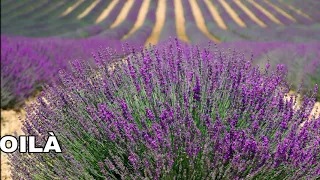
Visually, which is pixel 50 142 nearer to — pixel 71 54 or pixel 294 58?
pixel 294 58

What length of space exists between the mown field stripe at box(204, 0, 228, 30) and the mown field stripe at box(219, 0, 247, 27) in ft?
2.02

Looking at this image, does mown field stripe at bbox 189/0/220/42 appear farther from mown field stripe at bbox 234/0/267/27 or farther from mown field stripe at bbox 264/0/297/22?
mown field stripe at bbox 264/0/297/22

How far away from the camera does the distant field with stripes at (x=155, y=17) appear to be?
18484 mm

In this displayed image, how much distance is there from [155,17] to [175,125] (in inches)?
969

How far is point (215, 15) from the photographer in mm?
25609

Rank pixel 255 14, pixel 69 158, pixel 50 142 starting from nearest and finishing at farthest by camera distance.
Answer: pixel 69 158 < pixel 50 142 < pixel 255 14

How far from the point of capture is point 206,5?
1133 inches

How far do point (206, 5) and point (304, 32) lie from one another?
53.1 ft

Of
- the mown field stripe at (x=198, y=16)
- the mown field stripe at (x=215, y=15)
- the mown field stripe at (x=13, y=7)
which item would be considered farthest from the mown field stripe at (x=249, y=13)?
the mown field stripe at (x=13, y=7)

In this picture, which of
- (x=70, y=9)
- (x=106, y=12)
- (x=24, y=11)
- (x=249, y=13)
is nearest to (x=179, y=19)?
(x=249, y=13)

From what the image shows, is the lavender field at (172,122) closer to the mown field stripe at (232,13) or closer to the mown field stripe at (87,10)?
the mown field stripe at (232,13)

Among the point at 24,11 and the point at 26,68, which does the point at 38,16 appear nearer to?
the point at 24,11

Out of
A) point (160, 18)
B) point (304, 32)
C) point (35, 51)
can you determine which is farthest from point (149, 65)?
point (160, 18)

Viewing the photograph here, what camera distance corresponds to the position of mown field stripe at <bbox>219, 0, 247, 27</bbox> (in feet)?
73.4
